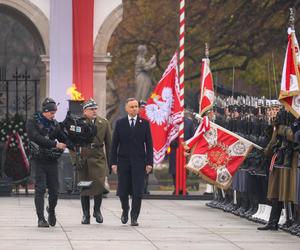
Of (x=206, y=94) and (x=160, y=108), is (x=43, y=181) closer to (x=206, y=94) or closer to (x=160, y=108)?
(x=206, y=94)

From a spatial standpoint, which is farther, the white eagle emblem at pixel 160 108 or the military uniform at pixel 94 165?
the white eagle emblem at pixel 160 108

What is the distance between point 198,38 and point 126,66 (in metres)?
3.83

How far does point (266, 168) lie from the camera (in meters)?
18.8

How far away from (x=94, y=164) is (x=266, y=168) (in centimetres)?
252

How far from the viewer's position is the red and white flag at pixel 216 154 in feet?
68.8

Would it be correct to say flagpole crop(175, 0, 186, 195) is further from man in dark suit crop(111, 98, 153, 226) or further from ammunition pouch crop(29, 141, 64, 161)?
ammunition pouch crop(29, 141, 64, 161)

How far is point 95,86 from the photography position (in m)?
27.0

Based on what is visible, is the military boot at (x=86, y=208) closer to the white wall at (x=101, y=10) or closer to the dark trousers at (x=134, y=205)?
the dark trousers at (x=134, y=205)

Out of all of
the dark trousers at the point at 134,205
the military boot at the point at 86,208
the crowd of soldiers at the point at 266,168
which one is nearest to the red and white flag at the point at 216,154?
the crowd of soldiers at the point at 266,168

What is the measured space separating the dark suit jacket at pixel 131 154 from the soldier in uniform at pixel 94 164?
0.20m

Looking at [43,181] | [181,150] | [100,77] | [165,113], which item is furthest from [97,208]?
[100,77]

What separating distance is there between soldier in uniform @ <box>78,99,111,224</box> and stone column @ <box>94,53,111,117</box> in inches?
316

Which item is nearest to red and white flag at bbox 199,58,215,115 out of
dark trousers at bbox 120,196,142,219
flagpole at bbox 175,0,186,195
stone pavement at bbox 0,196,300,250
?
flagpole at bbox 175,0,186,195

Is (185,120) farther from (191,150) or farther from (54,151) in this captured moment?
(54,151)
